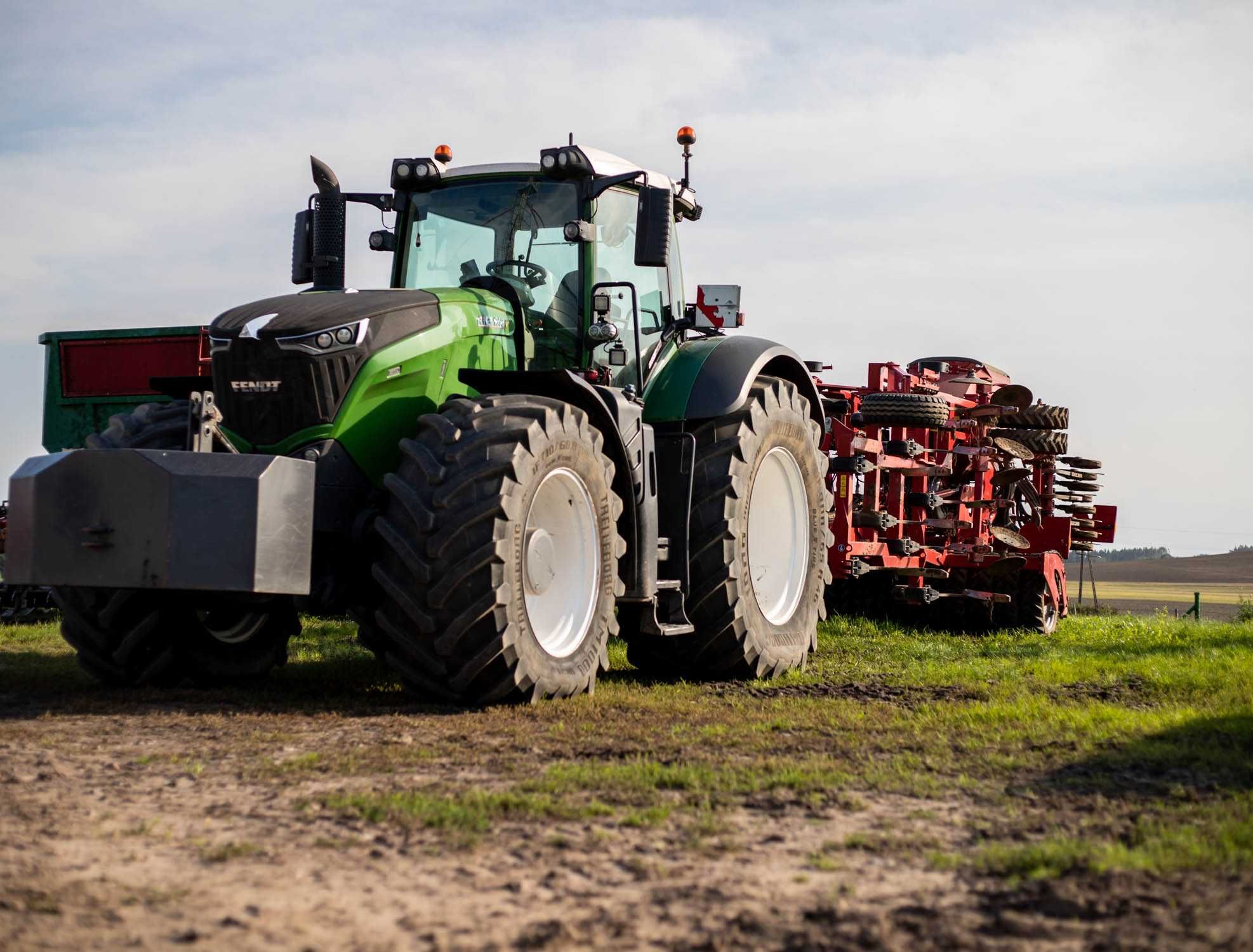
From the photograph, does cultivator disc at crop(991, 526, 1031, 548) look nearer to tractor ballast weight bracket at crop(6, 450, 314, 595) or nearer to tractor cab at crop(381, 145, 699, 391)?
tractor cab at crop(381, 145, 699, 391)

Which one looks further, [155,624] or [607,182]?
[607,182]

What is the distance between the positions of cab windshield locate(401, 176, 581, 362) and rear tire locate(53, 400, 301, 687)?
185cm

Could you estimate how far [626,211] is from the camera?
335 inches

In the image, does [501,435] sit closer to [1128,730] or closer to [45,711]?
[45,711]

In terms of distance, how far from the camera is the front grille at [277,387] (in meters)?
6.98

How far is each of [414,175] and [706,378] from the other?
2050mm

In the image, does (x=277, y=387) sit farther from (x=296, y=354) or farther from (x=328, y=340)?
(x=328, y=340)

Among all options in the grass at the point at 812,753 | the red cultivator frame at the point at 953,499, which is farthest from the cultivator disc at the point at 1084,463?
the grass at the point at 812,753

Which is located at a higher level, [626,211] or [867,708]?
[626,211]

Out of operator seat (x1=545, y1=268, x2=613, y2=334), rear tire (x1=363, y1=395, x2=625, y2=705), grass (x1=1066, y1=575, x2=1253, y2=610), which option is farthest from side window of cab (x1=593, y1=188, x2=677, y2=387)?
grass (x1=1066, y1=575, x2=1253, y2=610)

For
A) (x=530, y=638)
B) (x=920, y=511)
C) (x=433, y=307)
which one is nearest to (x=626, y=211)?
(x=433, y=307)

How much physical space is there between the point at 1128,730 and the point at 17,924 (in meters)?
4.77

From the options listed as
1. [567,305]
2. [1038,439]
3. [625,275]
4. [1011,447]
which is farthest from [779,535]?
[1038,439]

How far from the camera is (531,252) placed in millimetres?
8180
